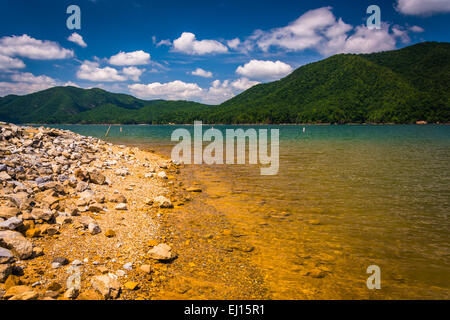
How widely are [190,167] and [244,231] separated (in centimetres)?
1307

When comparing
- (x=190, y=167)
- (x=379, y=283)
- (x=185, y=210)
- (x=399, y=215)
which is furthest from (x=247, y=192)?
(x=190, y=167)

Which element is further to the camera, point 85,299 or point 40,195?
point 40,195

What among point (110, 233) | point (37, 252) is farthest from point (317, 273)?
point (37, 252)

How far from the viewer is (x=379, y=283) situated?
5.27 metres

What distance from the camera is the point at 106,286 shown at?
4316 millimetres

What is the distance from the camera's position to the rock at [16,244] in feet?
15.7

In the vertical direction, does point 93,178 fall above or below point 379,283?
above

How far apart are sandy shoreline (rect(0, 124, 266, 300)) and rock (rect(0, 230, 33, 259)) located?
0.05 feet

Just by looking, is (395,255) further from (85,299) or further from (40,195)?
(40,195)

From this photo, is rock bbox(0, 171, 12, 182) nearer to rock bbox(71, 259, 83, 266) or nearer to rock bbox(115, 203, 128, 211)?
rock bbox(115, 203, 128, 211)

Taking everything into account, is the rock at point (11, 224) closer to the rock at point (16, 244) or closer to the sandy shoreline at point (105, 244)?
the sandy shoreline at point (105, 244)

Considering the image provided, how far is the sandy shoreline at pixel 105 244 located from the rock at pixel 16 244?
2cm

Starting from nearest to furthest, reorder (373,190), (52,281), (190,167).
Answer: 1. (52,281)
2. (373,190)
3. (190,167)

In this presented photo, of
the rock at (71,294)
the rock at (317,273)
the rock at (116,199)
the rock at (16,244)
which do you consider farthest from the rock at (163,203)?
the rock at (317,273)
